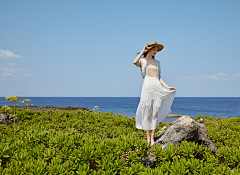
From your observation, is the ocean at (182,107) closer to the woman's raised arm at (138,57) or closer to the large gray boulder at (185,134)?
the large gray boulder at (185,134)

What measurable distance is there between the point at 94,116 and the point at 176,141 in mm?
5186

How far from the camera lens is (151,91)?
5.20 metres

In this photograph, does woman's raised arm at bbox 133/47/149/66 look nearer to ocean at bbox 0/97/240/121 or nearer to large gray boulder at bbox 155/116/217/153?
large gray boulder at bbox 155/116/217/153

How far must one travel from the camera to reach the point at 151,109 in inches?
210

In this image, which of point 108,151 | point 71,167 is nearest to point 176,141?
point 108,151

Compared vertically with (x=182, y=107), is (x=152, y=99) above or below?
above

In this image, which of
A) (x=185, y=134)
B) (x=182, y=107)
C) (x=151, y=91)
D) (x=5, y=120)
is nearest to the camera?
(x=185, y=134)

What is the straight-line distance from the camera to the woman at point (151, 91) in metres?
5.21

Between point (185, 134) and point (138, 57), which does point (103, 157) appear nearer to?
point (185, 134)

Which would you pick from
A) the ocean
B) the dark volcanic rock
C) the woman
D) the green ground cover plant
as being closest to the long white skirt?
the woman

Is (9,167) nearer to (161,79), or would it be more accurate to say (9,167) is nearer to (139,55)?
(139,55)

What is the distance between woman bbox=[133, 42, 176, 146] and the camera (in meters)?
5.21

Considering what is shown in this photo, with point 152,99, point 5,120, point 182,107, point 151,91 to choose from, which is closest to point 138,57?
point 151,91

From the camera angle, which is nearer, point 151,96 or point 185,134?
point 185,134
